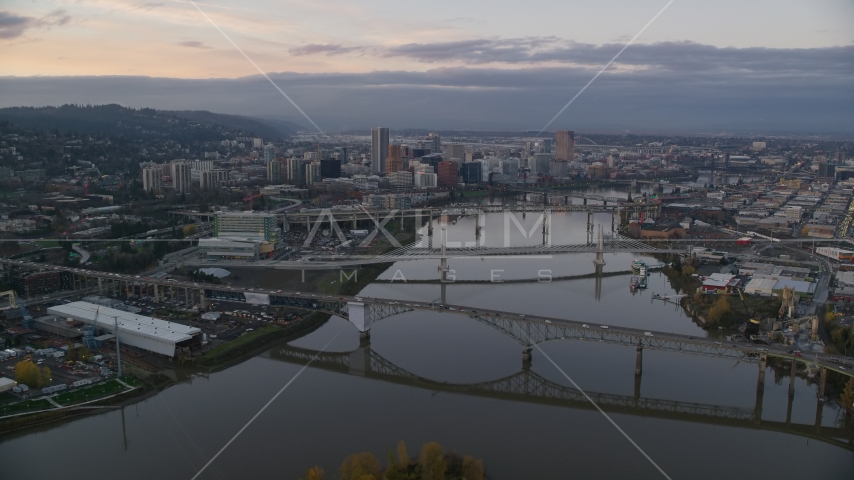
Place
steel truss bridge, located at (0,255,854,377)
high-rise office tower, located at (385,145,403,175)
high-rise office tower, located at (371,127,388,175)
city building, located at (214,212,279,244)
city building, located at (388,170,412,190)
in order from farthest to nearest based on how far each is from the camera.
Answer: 1. high-rise office tower, located at (371,127,388,175)
2. high-rise office tower, located at (385,145,403,175)
3. city building, located at (388,170,412,190)
4. city building, located at (214,212,279,244)
5. steel truss bridge, located at (0,255,854,377)

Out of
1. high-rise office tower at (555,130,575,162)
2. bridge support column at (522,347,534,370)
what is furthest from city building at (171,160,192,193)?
high-rise office tower at (555,130,575,162)

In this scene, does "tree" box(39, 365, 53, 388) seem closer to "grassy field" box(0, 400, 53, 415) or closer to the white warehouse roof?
"grassy field" box(0, 400, 53, 415)

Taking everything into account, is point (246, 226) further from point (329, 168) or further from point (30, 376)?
point (329, 168)

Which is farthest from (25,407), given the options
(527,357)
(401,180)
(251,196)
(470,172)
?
(470,172)

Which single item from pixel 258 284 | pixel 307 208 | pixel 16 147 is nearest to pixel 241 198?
pixel 307 208

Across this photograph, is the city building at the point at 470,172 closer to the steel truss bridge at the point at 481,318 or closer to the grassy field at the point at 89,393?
the steel truss bridge at the point at 481,318
